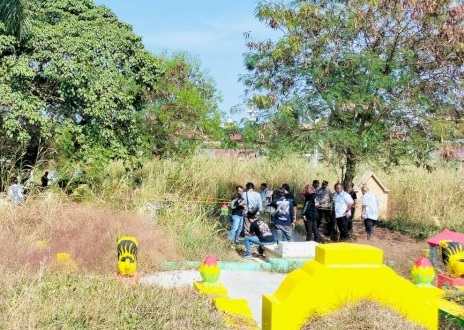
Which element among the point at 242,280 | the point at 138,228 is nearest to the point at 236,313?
the point at 242,280

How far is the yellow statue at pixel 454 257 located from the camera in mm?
7492

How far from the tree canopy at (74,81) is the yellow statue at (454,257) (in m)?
9.32

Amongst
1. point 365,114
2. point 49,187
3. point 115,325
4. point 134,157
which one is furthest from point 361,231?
point 115,325

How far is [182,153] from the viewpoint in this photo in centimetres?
1994

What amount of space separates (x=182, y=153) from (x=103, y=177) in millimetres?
5494

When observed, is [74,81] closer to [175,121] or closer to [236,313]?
[175,121]

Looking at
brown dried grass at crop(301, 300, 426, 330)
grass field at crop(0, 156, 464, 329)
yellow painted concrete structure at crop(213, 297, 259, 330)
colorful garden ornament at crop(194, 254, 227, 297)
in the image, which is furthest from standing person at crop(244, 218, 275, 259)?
brown dried grass at crop(301, 300, 426, 330)

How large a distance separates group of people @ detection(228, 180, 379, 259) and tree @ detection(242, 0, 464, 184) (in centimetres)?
111

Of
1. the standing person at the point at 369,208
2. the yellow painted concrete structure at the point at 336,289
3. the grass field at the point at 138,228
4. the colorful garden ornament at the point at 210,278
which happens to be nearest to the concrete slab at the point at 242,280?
the grass field at the point at 138,228

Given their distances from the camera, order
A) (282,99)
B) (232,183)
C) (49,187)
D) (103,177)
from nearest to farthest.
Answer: (49,187) → (282,99) → (103,177) → (232,183)

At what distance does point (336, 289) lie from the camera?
4.82 m

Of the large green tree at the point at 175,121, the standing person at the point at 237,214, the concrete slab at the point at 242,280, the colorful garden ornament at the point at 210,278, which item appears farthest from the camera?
the large green tree at the point at 175,121

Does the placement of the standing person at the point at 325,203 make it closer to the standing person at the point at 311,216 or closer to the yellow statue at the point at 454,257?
the standing person at the point at 311,216

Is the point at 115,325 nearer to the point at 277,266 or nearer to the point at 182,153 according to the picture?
the point at 277,266
